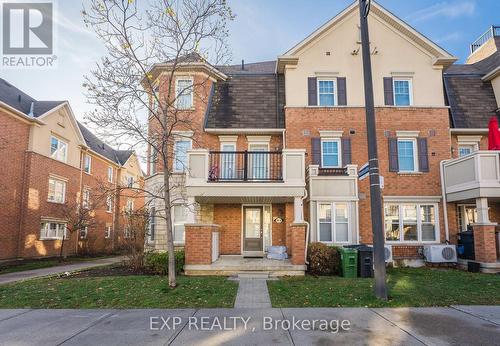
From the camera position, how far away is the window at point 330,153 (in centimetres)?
1484

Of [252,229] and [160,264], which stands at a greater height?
[252,229]

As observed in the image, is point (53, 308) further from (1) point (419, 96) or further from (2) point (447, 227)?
(1) point (419, 96)

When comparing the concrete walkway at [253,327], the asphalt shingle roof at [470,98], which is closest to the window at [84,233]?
the concrete walkway at [253,327]

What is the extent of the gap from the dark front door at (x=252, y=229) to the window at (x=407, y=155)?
6.59 meters

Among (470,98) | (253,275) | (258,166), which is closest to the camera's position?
(253,275)

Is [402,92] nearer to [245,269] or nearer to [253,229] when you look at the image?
[253,229]

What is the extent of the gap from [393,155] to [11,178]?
19047 millimetres

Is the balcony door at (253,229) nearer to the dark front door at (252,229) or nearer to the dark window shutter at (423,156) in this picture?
the dark front door at (252,229)

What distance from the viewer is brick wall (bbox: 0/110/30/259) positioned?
17078mm

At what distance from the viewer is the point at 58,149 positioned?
2166cm

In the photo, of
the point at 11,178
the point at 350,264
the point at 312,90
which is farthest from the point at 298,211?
the point at 11,178

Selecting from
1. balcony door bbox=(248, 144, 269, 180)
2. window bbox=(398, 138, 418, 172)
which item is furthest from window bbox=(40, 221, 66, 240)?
window bbox=(398, 138, 418, 172)

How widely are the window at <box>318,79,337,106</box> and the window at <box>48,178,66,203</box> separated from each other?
1675 cm

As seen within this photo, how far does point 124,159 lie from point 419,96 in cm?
2656
